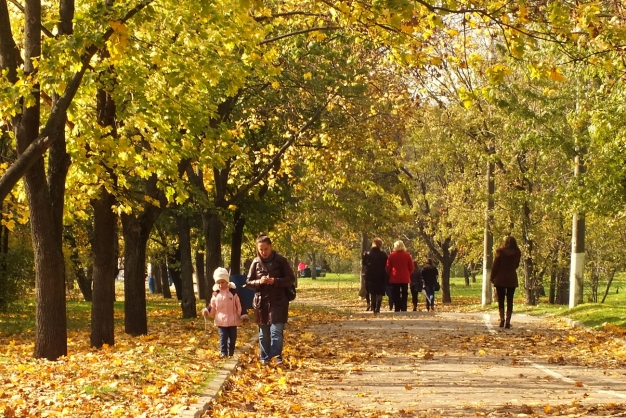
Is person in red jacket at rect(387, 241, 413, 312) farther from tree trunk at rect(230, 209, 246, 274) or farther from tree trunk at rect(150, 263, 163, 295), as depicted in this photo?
tree trunk at rect(150, 263, 163, 295)

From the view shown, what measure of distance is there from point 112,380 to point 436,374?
171 inches

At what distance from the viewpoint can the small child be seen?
14.0 m

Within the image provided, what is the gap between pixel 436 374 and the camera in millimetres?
12742

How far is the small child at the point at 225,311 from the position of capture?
Answer: 553 inches

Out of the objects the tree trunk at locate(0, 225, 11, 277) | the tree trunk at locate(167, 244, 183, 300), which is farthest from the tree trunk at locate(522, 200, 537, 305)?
the tree trunk at locate(167, 244, 183, 300)

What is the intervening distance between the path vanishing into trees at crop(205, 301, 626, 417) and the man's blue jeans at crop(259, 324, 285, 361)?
232mm

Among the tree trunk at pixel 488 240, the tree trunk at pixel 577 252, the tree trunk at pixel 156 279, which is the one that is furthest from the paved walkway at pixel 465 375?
the tree trunk at pixel 156 279

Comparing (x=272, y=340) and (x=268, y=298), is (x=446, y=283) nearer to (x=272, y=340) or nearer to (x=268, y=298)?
(x=272, y=340)

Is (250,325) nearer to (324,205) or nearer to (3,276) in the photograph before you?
(3,276)

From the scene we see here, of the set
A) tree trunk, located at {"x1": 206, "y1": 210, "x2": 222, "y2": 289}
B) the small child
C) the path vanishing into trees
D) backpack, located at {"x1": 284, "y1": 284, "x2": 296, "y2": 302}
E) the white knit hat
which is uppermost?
tree trunk, located at {"x1": 206, "y1": 210, "x2": 222, "y2": 289}

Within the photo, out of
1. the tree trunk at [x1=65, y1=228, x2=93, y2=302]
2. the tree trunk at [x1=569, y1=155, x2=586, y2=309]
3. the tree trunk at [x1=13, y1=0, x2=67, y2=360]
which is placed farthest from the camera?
the tree trunk at [x1=65, y1=228, x2=93, y2=302]

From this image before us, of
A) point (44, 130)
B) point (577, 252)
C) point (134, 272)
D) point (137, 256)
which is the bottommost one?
point (134, 272)

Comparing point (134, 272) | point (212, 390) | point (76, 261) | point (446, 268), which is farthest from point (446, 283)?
point (212, 390)

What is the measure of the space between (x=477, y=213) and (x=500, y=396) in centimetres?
2813
